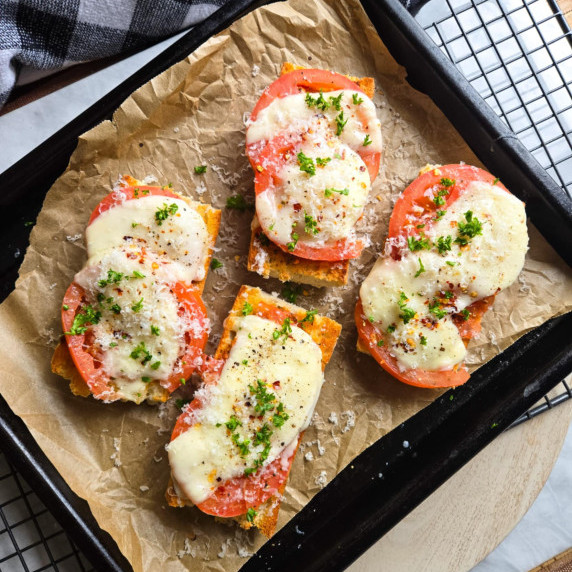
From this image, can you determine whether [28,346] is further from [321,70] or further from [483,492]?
[483,492]

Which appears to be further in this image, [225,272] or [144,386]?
[225,272]

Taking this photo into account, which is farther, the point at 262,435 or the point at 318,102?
the point at 318,102

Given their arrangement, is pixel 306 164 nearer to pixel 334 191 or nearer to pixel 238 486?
pixel 334 191

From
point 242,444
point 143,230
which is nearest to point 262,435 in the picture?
point 242,444

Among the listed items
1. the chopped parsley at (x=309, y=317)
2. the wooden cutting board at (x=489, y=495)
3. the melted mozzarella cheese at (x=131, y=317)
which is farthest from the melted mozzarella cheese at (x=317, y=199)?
the wooden cutting board at (x=489, y=495)

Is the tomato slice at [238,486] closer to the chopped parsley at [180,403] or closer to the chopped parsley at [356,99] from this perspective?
the chopped parsley at [180,403]

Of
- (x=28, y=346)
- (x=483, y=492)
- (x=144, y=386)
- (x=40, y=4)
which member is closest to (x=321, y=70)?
(x=40, y=4)
